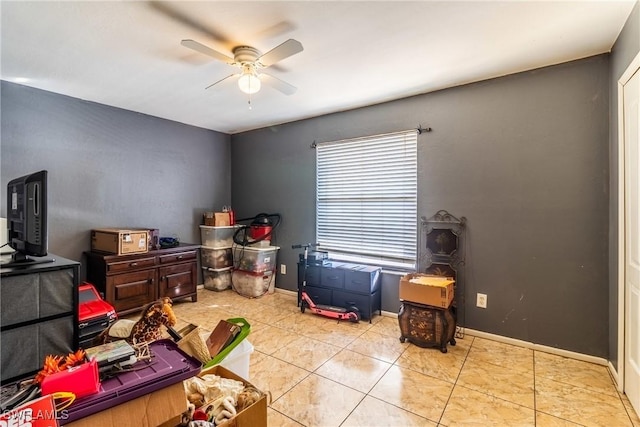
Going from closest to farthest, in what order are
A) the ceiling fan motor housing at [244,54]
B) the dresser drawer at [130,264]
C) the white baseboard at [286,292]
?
the ceiling fan motor housing at [244,54]
the dresser drawer at [130,264]
the white baseboard at [286,292]

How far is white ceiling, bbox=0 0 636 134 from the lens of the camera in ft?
6.10

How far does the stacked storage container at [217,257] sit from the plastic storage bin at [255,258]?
16cm

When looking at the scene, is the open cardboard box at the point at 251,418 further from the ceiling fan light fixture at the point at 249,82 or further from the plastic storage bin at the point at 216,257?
the plastic storage bin at the point at 216,257

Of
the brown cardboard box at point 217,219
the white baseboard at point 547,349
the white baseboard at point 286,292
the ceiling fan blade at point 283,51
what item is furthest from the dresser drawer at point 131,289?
the white baseboard at point 547,349

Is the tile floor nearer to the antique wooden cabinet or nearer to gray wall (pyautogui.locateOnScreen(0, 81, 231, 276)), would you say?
the antique wooden cabinet

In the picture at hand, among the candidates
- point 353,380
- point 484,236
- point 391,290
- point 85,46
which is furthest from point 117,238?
point 484,236

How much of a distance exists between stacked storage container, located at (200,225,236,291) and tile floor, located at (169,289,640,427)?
164 centimetres

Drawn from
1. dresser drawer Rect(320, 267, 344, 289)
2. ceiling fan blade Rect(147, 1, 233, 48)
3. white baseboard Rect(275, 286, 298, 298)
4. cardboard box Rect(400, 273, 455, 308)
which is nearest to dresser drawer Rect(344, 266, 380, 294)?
dresser drawer Rect(320, 267, 344, 289)

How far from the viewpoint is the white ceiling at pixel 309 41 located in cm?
186

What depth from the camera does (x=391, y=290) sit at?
11.2 ft

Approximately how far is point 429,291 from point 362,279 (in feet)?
2.78

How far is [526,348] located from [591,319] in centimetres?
55

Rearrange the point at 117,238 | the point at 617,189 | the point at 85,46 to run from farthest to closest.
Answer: the point at 117,238
the point at 85,46
the point at 617,189

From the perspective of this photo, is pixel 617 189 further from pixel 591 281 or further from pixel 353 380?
pixel 353 380
